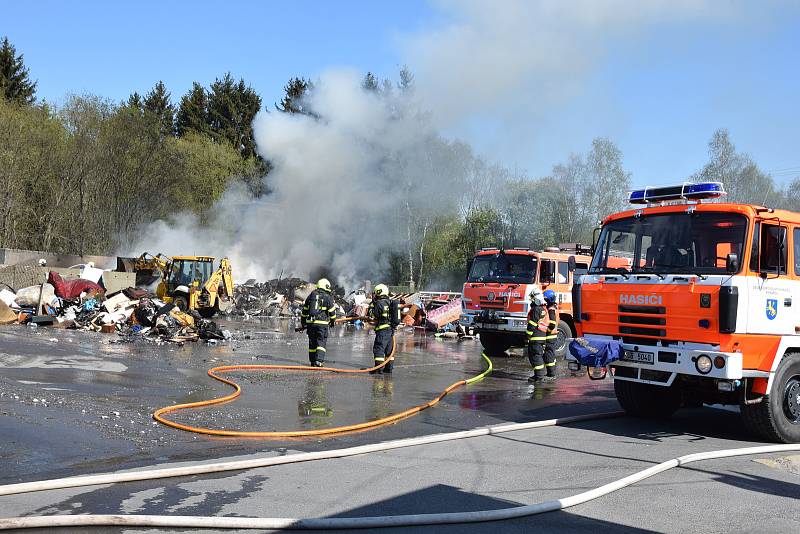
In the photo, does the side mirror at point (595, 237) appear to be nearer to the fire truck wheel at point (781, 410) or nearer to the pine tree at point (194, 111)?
the fire truck wheel at point (781, 410)

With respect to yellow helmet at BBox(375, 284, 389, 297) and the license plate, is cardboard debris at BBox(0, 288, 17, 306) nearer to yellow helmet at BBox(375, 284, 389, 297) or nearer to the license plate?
yellow helmet at BBox(375, 284, 389, 297)

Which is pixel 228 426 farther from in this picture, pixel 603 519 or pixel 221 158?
pixel 221 158

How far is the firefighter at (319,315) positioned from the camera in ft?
40.8

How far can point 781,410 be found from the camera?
7523mm

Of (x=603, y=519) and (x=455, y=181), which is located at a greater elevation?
(x=455, y=181)

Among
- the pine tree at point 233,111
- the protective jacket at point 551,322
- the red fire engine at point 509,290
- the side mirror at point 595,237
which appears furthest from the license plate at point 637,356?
the pine tree at point 233,111

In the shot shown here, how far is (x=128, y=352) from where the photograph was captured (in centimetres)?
1457

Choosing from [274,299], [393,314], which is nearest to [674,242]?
[393,314]

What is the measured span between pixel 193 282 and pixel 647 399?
21.0m

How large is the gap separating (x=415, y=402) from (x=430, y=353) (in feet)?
23.6

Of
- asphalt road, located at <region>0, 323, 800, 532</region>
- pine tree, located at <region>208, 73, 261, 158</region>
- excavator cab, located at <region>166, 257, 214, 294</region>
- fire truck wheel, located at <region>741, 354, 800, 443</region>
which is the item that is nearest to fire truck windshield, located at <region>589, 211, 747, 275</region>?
fire truck wheel, located at <region>741, 354, 800, 443</region>

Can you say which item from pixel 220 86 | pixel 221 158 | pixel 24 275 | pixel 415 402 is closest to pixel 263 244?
pixel 221 158

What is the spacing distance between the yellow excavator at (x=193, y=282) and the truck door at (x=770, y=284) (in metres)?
21.2

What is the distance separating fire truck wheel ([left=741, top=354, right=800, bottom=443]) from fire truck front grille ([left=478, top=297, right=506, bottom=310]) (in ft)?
27.0
